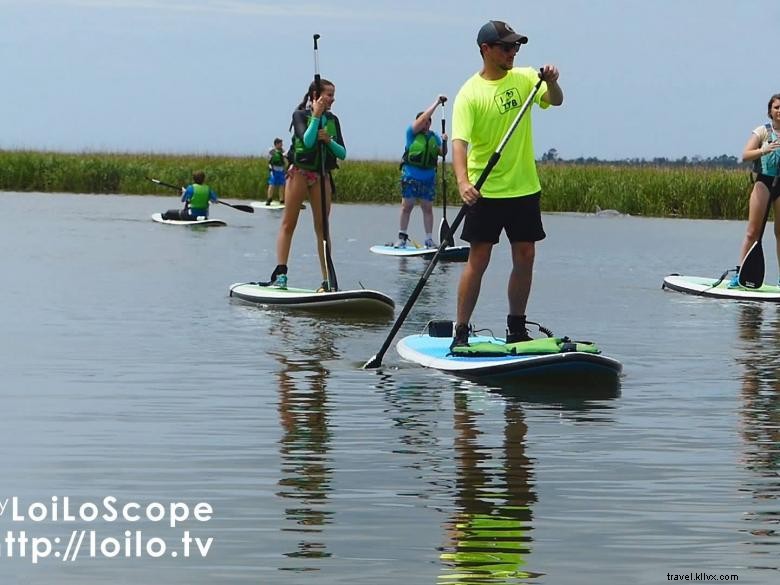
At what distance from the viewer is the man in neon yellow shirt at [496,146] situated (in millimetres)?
10359

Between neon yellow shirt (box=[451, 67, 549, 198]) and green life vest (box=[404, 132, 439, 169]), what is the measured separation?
1350 centimetres

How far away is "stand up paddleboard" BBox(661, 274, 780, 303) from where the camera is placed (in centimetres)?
1716

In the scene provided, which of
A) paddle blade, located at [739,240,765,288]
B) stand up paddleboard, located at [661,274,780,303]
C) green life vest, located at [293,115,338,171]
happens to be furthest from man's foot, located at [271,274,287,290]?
paddle blade, located at [739,240,765,288]

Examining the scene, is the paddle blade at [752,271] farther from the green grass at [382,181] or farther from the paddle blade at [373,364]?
the green grass at [382,181]

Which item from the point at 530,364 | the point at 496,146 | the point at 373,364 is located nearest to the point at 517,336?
the point at 530,364

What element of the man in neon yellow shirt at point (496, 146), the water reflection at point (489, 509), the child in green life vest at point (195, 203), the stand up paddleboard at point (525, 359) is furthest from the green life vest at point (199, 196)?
the water reflection at point (489, 509)

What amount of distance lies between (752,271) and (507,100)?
7914 millimetres

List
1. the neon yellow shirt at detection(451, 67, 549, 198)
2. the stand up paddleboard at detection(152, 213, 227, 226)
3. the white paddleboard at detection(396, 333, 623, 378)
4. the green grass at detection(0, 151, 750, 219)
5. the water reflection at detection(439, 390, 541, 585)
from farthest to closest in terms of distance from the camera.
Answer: the green grass at detection(0, 151, 750, 219) < the stand up paddleboard at detection(152, 213, 227, 226) < the neon yellow shirt at detection(451, 67, 549, 198) < the white paddleboard at detection(396, 333, 623, 378) < the water reflection at detection(439, 390, 541, 585)

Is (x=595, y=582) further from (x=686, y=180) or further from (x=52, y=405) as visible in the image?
(x=686, y=180)

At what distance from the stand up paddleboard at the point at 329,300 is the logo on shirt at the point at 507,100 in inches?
155

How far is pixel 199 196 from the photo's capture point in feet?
105

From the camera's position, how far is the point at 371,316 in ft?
48.4

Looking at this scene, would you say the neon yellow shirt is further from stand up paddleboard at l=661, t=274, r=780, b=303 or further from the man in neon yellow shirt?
stand up paddleboard at l=661, t=274, r=780, b=303

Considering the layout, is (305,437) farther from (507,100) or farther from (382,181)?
(382,181)
